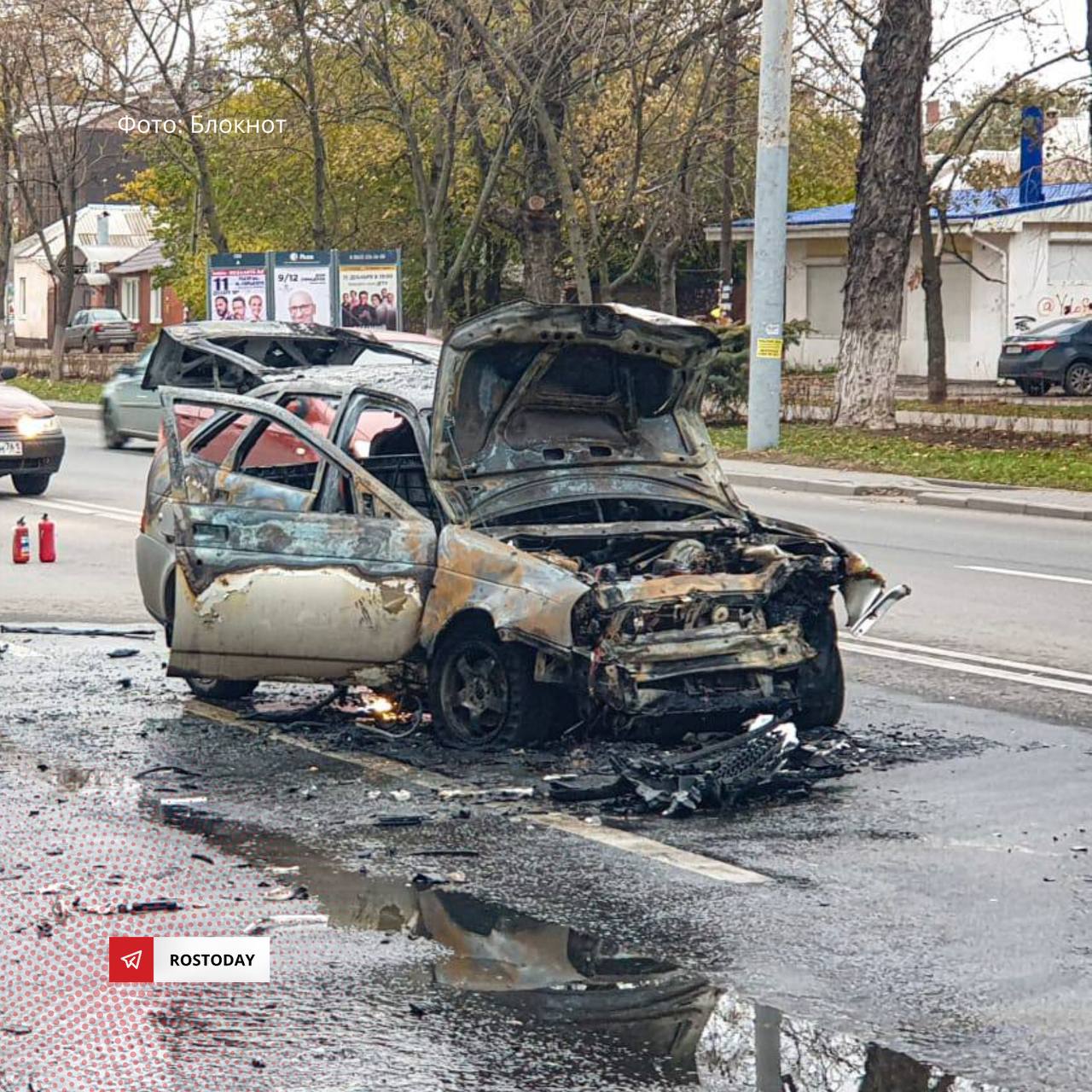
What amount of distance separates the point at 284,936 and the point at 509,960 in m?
0.71

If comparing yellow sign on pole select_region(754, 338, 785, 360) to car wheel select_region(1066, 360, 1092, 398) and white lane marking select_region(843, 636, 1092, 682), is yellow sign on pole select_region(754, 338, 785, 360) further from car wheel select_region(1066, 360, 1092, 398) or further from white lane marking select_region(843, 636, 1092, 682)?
white lane marking select_region(843, 636, 1092, 682)

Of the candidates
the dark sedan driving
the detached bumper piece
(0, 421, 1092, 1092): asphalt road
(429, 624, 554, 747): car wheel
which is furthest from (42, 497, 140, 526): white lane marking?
the dark sedan driving

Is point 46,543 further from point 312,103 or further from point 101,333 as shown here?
point 101,333

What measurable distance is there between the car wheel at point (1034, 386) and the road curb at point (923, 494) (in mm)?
15308

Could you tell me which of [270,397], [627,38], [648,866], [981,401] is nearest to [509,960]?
[648,866]

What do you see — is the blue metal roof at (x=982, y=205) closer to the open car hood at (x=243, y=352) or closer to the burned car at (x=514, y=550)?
the open car hood at (x=243, y=352)

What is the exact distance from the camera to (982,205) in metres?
41.8

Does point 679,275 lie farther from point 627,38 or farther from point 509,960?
point 509,960

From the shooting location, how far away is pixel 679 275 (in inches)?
2105

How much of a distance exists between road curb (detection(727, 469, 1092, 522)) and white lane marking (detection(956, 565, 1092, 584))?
15.6 ft

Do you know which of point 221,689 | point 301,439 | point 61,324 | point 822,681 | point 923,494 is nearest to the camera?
point 822,681

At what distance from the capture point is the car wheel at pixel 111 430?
27700 mm

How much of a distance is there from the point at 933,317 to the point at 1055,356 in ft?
7.80

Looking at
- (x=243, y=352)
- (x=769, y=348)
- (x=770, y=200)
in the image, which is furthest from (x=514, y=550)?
(x=770, y=200)
